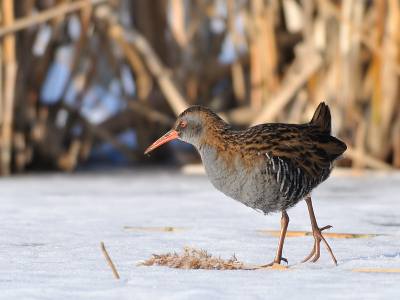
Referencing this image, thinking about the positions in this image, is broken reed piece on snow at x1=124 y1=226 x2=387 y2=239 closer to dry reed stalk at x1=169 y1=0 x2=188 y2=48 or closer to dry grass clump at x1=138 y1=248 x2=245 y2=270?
dry grass clump at x1=138 y1=248 x2=245 y2=270

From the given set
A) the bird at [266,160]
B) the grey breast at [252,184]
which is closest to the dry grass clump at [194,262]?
the bird at [266,160]

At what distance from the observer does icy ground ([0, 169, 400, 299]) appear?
6.22 feet

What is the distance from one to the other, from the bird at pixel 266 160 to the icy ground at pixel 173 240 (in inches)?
7.9

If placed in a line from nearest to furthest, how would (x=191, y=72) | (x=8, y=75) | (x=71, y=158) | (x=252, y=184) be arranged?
(x=252, y=184) → (x=8, y=75) → (x=71, y=158) → (x=191, y=72)

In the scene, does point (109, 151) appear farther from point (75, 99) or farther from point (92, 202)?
point (92, 202)

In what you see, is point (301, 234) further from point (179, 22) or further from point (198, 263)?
point (179, 22)

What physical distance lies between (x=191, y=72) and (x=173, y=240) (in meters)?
3.32

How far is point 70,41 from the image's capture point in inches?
217

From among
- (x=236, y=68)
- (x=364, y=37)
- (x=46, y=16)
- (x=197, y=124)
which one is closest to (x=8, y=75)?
(x=46, y=16)

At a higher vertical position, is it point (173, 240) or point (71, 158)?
point (173, 240)

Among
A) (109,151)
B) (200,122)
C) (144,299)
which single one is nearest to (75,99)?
(109,151)

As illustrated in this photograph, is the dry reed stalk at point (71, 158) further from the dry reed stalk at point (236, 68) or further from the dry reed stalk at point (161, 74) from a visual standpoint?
the dry reed stalk at point (236, 68)

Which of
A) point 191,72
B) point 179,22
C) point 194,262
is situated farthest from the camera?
point 191,72

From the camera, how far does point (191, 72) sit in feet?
19.1
